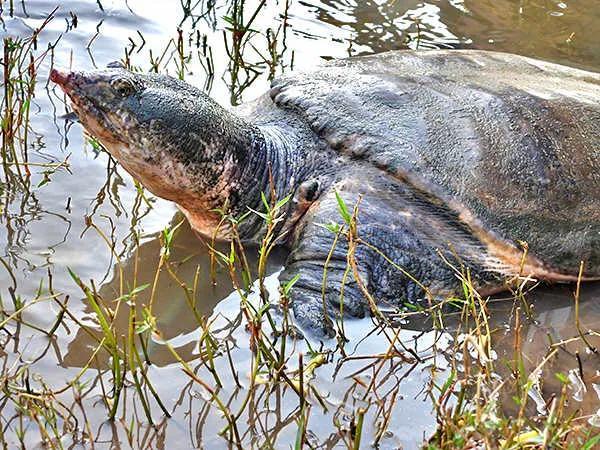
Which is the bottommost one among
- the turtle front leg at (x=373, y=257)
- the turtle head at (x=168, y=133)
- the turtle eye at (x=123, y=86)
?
the turtle front leg at (x=373, y=257)

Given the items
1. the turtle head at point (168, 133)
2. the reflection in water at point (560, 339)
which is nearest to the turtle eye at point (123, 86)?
the turtle head at point (168, 133)

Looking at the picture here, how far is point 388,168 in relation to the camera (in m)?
3.65

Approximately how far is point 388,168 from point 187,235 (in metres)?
0.94

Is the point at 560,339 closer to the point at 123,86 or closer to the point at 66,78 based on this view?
the point at 123,86

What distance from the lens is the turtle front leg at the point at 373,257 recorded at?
136 inches

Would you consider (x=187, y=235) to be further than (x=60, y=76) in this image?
Yes

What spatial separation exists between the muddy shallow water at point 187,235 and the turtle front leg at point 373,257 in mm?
155

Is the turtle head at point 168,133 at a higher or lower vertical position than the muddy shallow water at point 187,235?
higher

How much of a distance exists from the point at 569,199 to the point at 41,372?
2.14 meters

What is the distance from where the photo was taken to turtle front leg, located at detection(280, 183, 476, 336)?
11.3 ft

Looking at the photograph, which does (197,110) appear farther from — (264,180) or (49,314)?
(49,314)

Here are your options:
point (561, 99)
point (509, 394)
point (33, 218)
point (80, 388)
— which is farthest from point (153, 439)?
point (561, 99)

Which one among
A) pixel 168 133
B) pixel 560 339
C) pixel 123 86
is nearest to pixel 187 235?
pixel 168 133

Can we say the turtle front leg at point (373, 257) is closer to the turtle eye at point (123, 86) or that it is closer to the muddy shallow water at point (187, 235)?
the muddy shallow water at point (187, 235)
